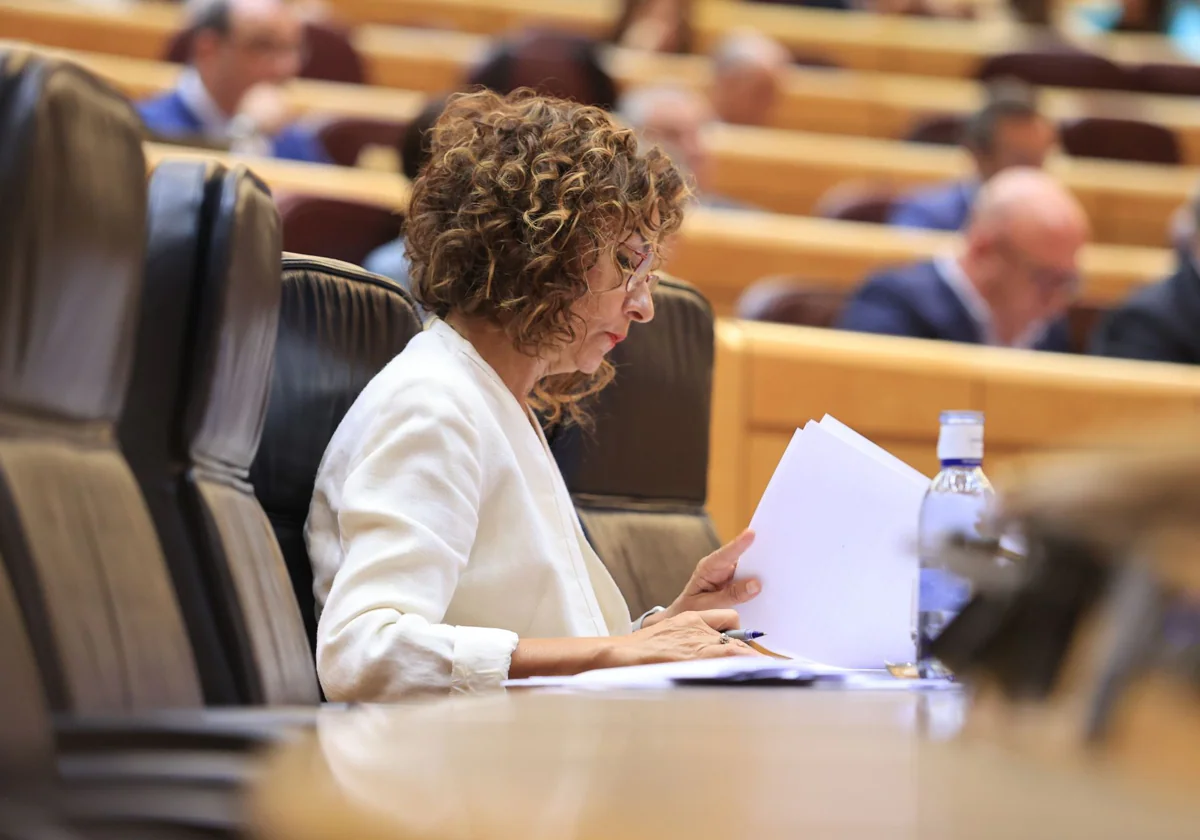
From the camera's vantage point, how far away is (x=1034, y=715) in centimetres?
42

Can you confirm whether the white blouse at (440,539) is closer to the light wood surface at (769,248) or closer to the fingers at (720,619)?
the fingers at (720,619)

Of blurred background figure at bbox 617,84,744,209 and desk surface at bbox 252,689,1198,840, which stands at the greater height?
blurred background figure at bbox 617,84,744,209

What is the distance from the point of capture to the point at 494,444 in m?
1.11

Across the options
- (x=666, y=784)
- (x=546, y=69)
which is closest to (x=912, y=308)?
(x=546, y=69)

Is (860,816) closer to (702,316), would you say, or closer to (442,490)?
(442,490)

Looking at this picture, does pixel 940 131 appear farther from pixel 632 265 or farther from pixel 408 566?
pixel 408 566

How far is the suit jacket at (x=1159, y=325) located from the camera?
9.52 feet

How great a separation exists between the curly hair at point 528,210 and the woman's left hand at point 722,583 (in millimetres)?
203

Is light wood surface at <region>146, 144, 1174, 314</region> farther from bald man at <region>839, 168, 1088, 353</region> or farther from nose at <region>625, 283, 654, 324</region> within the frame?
nose at <region>625, 283, 654, 324</region>

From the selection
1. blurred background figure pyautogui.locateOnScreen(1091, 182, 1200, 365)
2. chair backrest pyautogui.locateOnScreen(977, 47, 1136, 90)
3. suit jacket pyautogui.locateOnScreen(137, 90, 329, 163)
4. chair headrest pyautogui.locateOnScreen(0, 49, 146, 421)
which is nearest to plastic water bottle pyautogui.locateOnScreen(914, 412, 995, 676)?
chair headrest pyautogui.locateOnScreen(0, 49, 146, 421)

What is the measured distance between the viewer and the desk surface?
32cm

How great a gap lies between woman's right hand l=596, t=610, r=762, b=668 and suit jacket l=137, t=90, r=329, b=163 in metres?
2.30

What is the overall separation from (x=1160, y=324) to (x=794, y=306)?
0.73 m

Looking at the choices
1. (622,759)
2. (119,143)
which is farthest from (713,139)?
(622,759)
